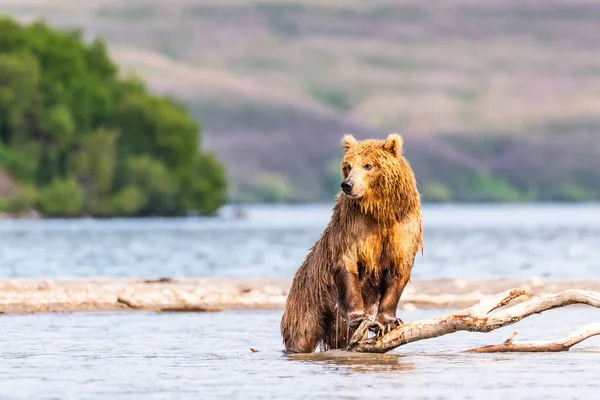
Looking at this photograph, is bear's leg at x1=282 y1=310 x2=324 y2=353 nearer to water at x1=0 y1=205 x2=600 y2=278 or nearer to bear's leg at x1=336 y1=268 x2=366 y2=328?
bear's leg at x1=336 y1=268 x2=366 y2=328

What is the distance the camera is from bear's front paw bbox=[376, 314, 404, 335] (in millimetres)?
14898

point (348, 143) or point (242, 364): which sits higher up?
point (348, 143)

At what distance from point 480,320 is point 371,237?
4.69 feet

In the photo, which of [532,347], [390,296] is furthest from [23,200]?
[390,296]

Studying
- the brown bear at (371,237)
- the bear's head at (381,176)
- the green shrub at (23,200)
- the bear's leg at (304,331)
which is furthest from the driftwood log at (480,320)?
the green shrub at (23,200)

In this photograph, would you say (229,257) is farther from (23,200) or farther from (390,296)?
(23,200)

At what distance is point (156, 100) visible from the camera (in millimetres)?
129250

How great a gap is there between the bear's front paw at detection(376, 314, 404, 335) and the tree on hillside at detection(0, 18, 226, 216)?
97636mm

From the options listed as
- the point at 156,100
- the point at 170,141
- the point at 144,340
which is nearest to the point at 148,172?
the point at 170,141

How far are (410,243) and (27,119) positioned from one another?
104 m

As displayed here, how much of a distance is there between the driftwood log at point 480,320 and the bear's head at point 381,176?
1.31 metres

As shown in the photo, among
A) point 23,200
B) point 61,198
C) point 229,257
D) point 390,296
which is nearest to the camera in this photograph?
point 390,296

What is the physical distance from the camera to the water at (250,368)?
13273mm

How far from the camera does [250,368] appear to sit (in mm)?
15188
